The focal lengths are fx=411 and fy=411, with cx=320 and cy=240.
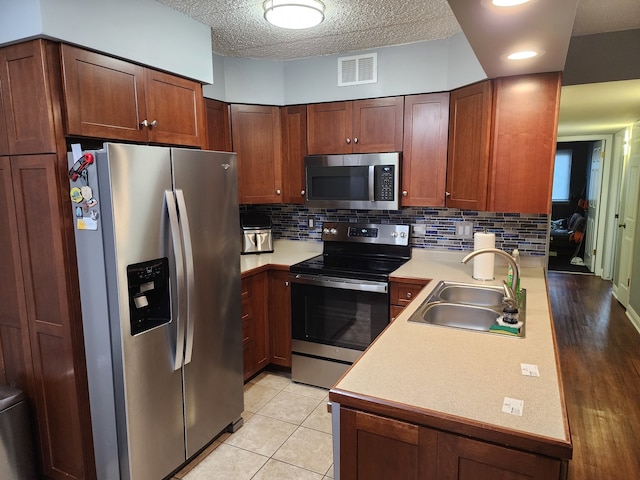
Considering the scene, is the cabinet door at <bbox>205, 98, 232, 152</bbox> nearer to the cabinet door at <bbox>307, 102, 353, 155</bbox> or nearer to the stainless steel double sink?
the cabinet door at <bbox>307, 102, 353, 155</bbox>

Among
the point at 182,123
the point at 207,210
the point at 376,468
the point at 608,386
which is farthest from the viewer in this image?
the point at 608,386

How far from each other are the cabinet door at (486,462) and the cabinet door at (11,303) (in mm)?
1906

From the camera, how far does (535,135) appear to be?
235cm

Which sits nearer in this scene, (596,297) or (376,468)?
(376,468)

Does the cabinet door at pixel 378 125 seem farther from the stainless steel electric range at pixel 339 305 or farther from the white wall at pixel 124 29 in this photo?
the white wall at pixel 124 29

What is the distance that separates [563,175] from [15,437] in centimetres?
960

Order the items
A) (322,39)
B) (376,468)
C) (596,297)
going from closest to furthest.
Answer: (376,468), (322,39), (596,297)

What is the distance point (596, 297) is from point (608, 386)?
8.83 ft

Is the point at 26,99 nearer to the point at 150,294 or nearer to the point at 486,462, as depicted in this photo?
the point at 150,294

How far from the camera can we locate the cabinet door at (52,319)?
1760mm

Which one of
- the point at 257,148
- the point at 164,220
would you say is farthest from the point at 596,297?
the point at 164,220

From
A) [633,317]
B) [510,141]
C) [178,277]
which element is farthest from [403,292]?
[633,317]

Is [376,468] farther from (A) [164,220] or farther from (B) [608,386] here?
(B) [608,386]

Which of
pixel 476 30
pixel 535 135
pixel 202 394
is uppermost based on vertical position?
pixel 476 30
